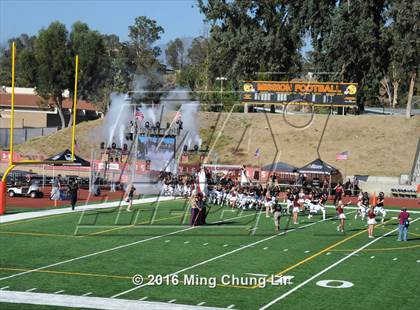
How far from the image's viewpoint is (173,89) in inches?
3578

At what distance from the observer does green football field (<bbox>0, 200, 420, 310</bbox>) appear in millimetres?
17062

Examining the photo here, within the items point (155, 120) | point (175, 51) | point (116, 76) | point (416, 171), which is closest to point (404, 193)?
point (416, 171)

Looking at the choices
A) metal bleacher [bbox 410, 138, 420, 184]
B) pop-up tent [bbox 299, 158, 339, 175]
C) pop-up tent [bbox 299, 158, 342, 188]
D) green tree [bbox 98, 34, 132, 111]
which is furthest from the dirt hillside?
green tree [bbox 98, 34, 132, 111]

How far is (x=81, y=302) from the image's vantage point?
15938 millimetres

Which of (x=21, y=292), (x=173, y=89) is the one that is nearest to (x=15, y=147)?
(x=173, y=89)

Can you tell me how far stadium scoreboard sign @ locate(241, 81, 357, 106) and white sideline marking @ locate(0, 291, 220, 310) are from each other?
48.2 m

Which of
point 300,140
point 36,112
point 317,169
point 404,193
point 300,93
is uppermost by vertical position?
point 300,93

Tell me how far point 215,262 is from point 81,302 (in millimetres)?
6058

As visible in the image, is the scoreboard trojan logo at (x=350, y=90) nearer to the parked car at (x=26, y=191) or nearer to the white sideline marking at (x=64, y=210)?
the white sideline marking at (x=64, y=210)

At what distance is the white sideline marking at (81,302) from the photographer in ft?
51.3

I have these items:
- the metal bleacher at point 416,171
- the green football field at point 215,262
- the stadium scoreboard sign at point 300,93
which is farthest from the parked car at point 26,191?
the stadium scoreboard sign at point 300,93

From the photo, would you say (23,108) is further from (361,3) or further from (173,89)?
(361,3)

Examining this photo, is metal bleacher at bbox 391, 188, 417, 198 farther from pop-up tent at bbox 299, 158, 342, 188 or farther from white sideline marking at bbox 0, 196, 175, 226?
white sideline marking at bbox 0, 196, 175, 226

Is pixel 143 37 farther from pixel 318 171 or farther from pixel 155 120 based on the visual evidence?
pixel 318 171
